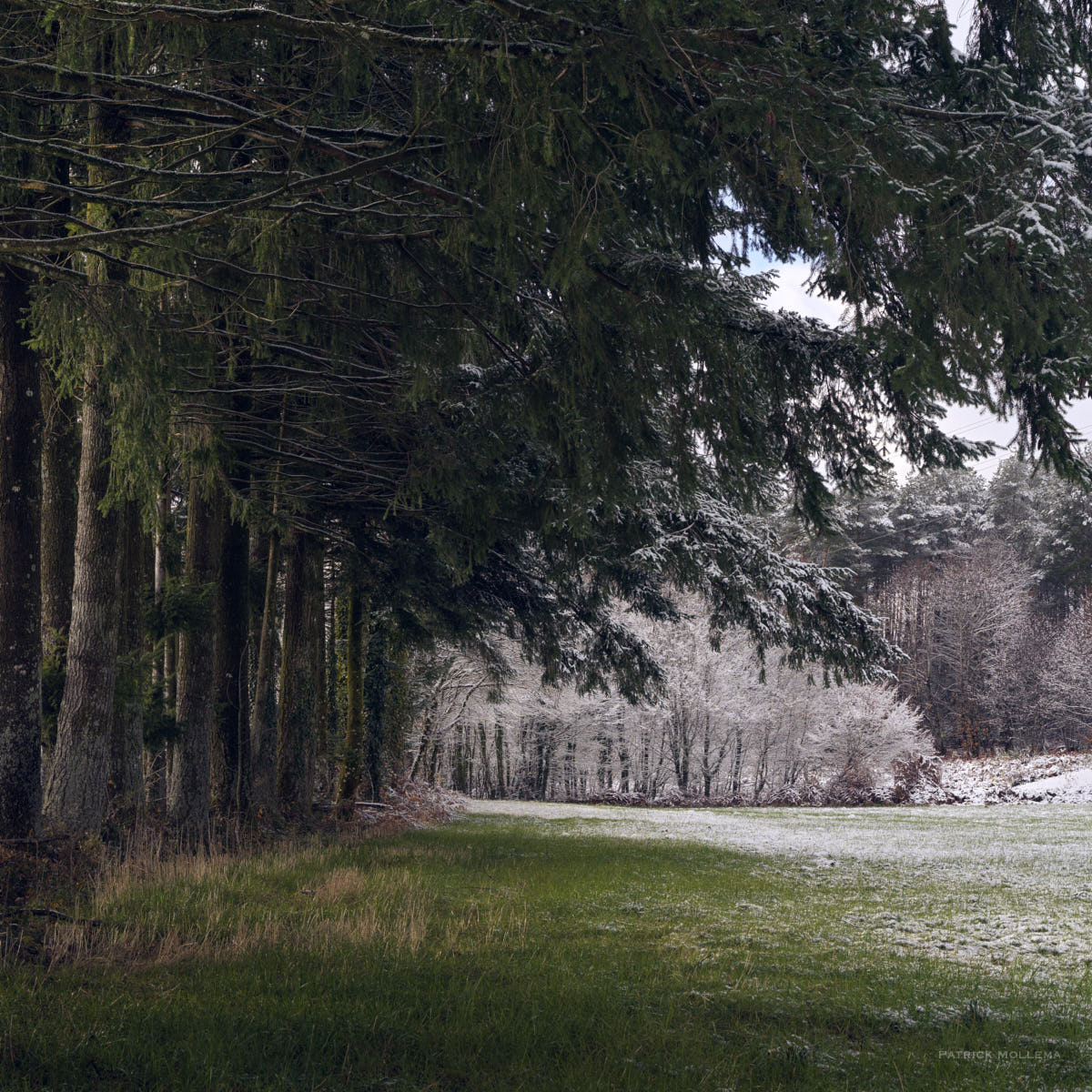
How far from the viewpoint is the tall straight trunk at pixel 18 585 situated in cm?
766

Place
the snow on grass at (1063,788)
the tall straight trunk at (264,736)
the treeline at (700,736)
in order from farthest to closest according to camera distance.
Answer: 1. the treeline at (700,736)
2. the snow on grass at (1063,788)
3. the tall straight trunk at (264,736)

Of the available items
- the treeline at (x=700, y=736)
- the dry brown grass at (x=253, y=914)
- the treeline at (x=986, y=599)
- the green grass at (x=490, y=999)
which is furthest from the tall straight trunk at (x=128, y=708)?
the treeline at (x=986, y=599)

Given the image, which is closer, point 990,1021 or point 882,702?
point 990,1021

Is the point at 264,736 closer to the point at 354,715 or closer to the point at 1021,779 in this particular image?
the point at 354,715

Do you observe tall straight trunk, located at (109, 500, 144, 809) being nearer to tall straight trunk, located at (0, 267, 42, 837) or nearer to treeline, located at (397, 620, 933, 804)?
tall straight trunk, located at (0, 267, 42, 837)

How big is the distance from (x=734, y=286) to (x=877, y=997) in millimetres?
4686

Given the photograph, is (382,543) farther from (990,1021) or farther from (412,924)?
(990,1021)

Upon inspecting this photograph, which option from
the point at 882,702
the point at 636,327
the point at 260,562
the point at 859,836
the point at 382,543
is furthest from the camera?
the point at 882,702

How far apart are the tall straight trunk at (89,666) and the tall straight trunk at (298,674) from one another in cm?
542

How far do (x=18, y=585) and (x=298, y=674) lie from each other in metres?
7.16

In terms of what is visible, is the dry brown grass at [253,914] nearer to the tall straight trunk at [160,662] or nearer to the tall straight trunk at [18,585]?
the tall straight trunk at [18,585]

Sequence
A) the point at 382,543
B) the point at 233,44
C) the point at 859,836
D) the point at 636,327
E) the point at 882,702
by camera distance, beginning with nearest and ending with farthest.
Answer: the point at 636,327
the point at 233,44
the point at 382,543
the point at 859,836
the point at 882,702

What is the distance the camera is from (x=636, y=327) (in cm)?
611

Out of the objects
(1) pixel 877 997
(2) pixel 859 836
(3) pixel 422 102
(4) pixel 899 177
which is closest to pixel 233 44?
(3) pixel 422 102
